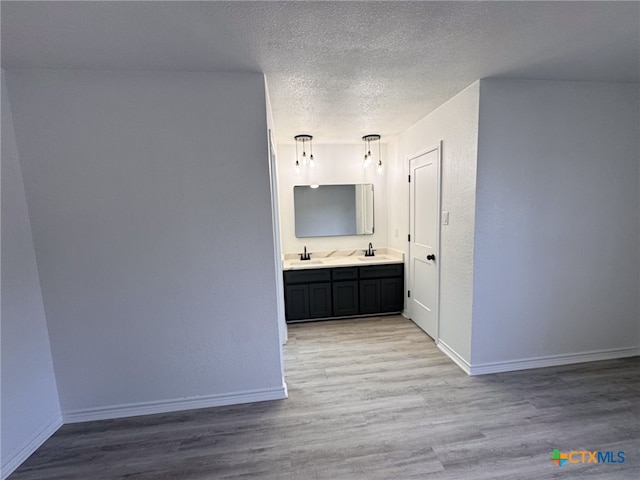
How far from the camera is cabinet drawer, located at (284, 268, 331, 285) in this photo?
3.48m

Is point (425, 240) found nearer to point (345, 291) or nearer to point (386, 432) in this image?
point (345, 291)

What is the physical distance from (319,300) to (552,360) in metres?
2.33

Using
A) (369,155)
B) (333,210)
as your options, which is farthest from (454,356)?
(369,155)

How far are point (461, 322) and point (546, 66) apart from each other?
2.01 m

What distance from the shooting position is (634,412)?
1.87 metres

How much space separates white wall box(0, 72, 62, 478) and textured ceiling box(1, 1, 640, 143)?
74 cm

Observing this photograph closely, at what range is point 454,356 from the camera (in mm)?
2559

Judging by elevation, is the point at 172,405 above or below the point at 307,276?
below

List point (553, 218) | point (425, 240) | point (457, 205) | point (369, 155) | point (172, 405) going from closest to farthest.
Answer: point (172, 405)
point (553, 218)
point (457, 205)
point (425, 240)
point (369, 155)

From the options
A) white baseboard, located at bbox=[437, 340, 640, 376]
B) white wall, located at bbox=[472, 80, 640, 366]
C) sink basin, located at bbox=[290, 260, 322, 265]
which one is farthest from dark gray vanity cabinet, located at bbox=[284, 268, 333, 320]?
white wall, located at bbox=[472, 80, 640, 366]

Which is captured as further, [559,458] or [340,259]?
[340,259]

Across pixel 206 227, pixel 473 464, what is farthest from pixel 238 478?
pixel 206 227

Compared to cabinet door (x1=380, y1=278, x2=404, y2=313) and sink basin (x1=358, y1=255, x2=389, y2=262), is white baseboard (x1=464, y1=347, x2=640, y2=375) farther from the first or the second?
sink basin (x1=358, y1=255, x2=389, y2=262)

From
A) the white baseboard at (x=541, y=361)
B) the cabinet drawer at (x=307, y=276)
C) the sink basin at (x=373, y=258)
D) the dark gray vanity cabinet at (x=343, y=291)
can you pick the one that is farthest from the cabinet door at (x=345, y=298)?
the white baseboard at (x=541, y=361)
